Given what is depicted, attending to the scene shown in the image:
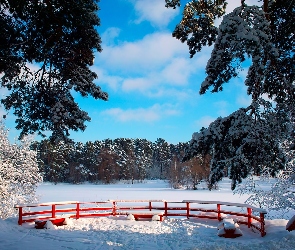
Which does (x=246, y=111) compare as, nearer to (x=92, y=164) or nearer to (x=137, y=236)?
(x=137, y=236)

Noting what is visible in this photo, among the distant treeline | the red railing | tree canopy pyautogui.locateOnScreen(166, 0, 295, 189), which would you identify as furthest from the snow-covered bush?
the distant treeline

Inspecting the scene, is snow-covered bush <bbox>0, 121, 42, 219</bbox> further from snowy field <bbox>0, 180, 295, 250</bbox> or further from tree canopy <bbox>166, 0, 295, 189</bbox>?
tree canopy <bbox>166, 0, 295, 189</bbox>

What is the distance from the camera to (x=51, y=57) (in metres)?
7.00

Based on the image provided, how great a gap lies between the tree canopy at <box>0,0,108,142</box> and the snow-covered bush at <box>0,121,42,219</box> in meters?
9.24

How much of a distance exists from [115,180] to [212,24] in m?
64.4

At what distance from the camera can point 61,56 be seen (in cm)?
707

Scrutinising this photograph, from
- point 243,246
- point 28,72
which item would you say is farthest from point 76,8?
point 243,246

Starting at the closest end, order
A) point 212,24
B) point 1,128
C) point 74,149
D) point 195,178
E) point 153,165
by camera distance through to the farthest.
Answer: point 212,24 → point 1,128 → point 195,178 → point 74,149 → point 153,165

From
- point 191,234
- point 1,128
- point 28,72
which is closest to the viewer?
point 28,72

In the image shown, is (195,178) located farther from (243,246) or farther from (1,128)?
(243,246)

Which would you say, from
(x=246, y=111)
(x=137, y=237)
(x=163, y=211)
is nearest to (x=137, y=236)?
(x=137, y=237)

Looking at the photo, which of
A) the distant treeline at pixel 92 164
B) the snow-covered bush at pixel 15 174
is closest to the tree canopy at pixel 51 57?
the snow-covered bush at pixel 15 174

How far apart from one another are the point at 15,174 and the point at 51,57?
1091 cm

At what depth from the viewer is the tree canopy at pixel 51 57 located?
→ 631 cm
